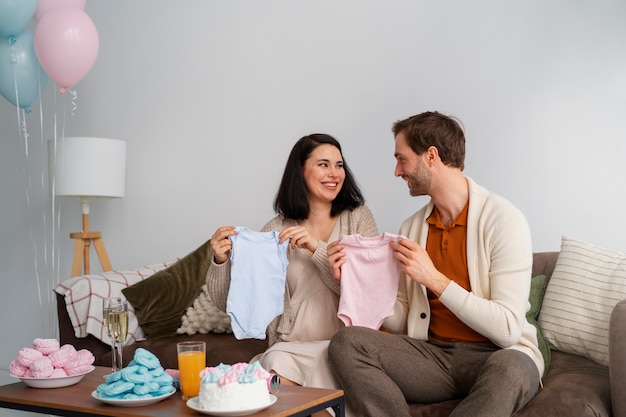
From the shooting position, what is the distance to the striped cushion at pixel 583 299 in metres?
2.42

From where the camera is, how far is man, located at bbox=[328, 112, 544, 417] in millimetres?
2104

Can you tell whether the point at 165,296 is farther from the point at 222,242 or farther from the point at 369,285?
the point at 369,285

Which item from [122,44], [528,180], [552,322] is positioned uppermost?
[122,44]

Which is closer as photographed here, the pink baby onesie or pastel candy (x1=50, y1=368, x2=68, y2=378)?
pastel candy (x1=50, y1=368, x2=68, y2=378)

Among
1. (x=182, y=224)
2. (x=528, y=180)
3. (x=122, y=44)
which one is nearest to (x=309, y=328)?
(x=528, y=180)

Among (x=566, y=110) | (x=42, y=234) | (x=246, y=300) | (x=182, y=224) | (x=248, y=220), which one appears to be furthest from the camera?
(x=42, y=234)

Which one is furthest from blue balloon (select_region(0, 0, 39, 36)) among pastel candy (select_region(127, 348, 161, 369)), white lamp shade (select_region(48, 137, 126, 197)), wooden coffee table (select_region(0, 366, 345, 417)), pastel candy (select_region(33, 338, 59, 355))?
pastel candy (select_region(127, 348, 161, 369))

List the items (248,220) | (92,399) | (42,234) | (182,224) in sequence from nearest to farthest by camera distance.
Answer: (92,399), (248,220), (182,224), (42,234)

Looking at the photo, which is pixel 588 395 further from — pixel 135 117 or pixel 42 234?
pixel 42 234

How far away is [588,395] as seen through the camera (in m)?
2.07

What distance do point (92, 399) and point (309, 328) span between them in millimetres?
867

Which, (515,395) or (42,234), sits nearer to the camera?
(515,395)

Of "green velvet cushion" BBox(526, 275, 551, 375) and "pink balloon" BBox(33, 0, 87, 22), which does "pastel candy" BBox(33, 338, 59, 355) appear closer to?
"green velvet cushion" BBox(526, 275, 551, 375)

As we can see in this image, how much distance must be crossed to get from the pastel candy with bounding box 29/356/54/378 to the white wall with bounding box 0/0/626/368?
178cm
